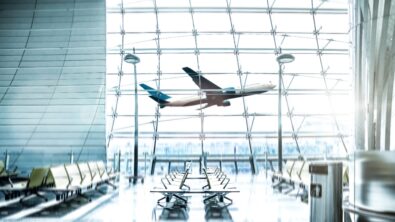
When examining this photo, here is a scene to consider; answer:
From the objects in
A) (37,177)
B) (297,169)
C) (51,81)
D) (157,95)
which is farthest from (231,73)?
(37,177)

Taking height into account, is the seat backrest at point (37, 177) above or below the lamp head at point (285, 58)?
below

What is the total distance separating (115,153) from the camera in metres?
14.0

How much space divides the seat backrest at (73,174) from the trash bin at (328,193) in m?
5.86

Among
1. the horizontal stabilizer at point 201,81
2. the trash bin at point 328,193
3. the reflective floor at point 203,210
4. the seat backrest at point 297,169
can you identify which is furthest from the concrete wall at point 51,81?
the trash bin at point 328,193

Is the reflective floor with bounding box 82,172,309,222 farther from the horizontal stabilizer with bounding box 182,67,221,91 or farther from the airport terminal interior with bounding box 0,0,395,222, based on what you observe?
the horizontal stabilizer with bounding box 182,67,221,91

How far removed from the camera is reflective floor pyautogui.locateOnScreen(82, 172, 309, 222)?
603 centimetres

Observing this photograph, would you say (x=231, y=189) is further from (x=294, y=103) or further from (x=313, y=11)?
(x=313, y=11)

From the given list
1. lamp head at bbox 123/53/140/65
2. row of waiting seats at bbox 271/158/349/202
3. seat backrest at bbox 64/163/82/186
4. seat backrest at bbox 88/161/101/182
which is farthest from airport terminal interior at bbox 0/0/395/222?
seat backrest at bbox 64/163/82/186

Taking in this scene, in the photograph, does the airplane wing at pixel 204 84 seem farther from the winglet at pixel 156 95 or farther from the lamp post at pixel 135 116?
the lamp post at pixel 135 116

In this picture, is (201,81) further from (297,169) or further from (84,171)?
(84,171)

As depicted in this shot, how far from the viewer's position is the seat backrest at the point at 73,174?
837cm

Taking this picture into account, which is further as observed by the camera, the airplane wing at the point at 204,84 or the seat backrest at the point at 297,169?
the airplane wing at the point at 204,84

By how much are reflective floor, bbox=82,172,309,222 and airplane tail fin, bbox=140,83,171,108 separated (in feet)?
19.0

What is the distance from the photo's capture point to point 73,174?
8680 mm
